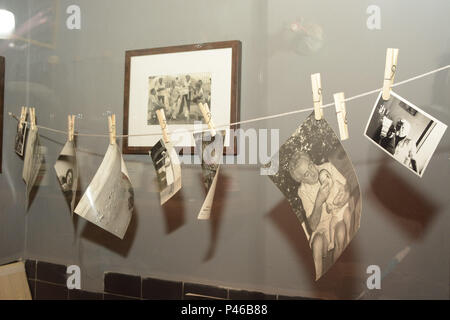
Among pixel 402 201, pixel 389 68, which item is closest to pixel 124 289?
pixel 402 201

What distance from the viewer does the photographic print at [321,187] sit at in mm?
829

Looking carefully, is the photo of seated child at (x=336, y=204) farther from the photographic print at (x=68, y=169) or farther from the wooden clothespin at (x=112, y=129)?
the photographic print at (x=68, y=169)

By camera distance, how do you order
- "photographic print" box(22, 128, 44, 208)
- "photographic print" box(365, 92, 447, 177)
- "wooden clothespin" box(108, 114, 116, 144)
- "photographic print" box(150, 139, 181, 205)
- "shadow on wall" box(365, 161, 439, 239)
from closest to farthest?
"photographic print" box(365, 92, 447, 177), "shadow on wall" box(365, 161, 439, 239), "photographic print" box(150, 139, 181, 205), "wooden clothespin" box(108, 114, 116, 144), "photographic print" box(22, 128, 44, 208)

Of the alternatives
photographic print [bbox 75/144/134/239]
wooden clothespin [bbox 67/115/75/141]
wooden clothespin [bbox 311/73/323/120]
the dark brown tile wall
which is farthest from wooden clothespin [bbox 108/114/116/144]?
wooden clothespin [bbox 311/73/323/120]

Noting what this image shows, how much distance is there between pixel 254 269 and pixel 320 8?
0.68 metres

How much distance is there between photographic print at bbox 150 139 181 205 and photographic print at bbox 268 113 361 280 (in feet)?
0.84

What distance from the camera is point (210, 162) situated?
988mm

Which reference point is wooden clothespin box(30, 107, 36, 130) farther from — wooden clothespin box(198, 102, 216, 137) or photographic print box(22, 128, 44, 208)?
wooden clothespin box(198, 102, 216, 137)

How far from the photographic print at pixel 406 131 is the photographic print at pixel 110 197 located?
25.3 inches

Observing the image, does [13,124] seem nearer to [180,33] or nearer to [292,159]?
[180,33]

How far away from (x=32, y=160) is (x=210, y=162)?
25.9 inches

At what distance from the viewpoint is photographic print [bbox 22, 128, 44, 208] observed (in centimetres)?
129

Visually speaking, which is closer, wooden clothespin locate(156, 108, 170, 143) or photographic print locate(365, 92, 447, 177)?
photographic print locate(365, 92, 447, 177)

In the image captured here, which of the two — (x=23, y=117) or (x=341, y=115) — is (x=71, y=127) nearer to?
(x=23, y=117)
